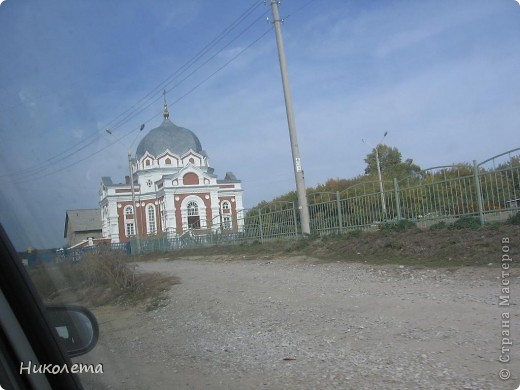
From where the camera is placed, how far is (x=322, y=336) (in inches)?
235

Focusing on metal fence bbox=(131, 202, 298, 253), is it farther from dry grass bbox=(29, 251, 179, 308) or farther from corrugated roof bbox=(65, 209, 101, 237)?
corrugated roof bbox=(65, 209, 101, 237)

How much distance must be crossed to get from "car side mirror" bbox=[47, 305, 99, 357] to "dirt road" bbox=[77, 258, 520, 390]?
11cm

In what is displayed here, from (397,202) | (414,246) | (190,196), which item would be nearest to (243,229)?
(190,196)

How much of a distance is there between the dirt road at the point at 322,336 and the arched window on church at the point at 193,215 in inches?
658

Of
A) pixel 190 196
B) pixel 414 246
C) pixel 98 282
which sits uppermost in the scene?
pixel 190 196

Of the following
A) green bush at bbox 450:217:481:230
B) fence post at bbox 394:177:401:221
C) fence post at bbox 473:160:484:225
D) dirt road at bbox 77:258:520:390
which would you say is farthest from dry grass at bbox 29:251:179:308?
fence post at bbox 394:177:401:221

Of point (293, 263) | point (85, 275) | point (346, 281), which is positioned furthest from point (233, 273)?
point (85, 275)

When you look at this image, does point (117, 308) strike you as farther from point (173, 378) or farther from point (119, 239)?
point (119, 239)

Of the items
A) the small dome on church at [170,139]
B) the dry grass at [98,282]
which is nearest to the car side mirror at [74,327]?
the dry grass at [98,282]

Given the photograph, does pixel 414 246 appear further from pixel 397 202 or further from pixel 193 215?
pixel 193 215

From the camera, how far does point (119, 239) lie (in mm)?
7148

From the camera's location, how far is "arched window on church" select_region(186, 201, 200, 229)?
26.4 meters

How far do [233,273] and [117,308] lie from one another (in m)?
8.06

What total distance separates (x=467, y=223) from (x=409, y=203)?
222 cm
